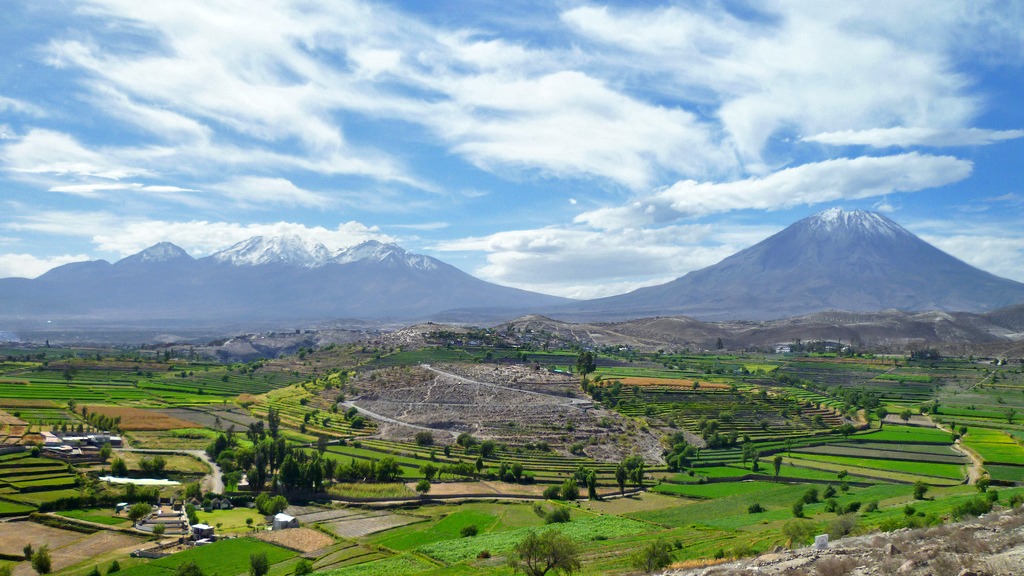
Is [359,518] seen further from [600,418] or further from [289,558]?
[600,418]

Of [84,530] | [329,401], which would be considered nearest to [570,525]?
[84,530]

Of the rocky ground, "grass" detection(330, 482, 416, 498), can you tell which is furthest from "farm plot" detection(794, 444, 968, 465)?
"grass" detection(330, 482, 416, 498)

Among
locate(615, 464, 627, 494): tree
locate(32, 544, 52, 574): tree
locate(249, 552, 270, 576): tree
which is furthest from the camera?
locate(615, 464, 627, 494): tree

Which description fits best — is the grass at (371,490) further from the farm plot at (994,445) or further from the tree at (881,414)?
the tree at (881,414)

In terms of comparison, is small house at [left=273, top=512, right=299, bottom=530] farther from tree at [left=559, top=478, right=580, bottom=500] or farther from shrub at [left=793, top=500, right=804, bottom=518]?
shrub at [left=793, top=500, right=804, bottom=518]

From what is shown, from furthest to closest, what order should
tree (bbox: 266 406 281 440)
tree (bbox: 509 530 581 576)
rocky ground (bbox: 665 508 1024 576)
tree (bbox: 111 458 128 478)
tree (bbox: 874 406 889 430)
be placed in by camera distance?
tree (bbox: 874 406 889 430)
tree (bbox: 266 406 281 440)
tree (bbox: 111 458 128 478)
tree (bbox: 509 530 581 576)
rocky ground (bbox: 665 508 1024 576)

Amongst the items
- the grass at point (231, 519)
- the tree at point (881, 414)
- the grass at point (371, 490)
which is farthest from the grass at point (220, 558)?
the tree at point (881, 414)

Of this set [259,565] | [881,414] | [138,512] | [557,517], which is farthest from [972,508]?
[881,414]
